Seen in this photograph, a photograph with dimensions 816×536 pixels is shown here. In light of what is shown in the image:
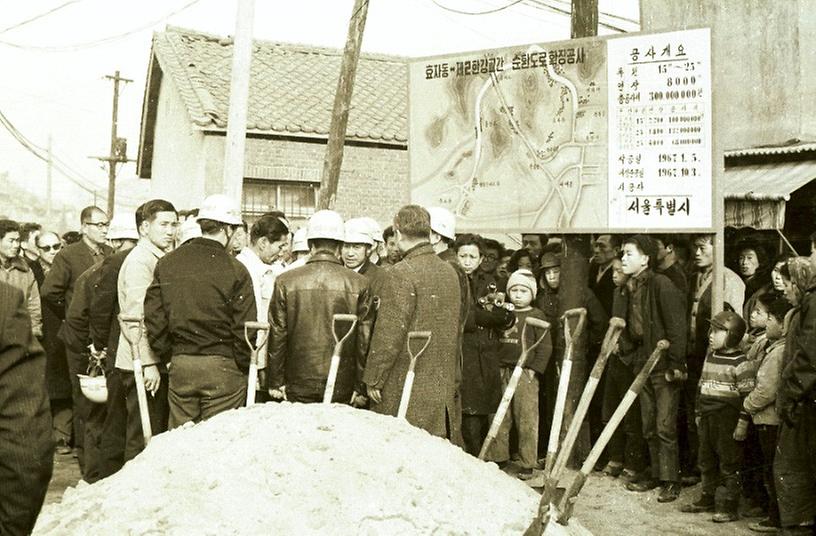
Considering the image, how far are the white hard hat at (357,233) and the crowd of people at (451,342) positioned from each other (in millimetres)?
23

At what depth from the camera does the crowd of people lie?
6.42 meters

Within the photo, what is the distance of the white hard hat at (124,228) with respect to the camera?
8.38 metres

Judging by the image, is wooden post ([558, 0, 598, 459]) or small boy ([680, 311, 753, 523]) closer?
small boy ([680, 311, 753, 523])

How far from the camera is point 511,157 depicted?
8.98 metres

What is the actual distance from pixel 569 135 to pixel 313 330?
3.10m

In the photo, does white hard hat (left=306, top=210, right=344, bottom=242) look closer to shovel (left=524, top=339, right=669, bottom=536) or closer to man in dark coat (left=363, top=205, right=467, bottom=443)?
man in dark coat (left=363, top=205, right=467, bottom=443)

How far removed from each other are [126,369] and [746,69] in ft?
38.8

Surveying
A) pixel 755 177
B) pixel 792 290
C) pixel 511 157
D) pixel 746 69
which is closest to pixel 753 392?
pixel 792 290

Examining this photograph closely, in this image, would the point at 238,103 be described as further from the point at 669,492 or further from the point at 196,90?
the point at 196,90

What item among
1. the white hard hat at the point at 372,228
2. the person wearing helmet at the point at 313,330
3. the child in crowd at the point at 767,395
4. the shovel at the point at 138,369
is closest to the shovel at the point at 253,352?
the person wearing helmet at the point at 313,330

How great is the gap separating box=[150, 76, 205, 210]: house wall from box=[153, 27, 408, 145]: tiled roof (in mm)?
522

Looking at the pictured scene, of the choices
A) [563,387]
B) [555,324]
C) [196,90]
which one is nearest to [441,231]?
[555,324]

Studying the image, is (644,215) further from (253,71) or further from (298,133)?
(253,71)

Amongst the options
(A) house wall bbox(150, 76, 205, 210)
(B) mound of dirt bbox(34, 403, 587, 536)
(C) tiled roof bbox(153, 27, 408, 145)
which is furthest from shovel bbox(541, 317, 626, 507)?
(A) house wall bbox(150, 76, 205, 210)
